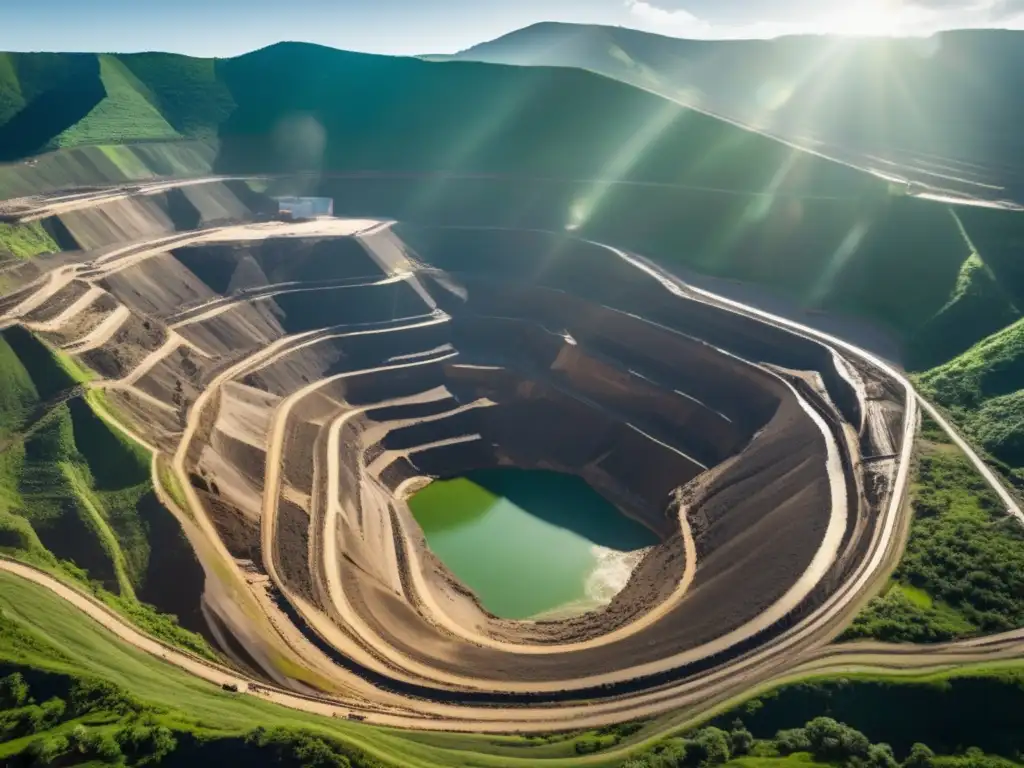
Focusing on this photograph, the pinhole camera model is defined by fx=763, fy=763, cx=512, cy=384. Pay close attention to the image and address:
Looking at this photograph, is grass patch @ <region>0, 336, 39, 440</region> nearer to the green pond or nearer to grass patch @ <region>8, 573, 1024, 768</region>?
grass patch @ <region>8, 573, 1024, 768</region>

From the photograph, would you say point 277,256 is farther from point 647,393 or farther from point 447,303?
point 647,393

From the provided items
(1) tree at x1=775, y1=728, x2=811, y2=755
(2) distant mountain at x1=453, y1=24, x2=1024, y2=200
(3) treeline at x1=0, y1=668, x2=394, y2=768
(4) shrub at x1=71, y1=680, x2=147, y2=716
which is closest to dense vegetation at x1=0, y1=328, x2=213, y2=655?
(4) shrub at x1=71, y1=680, x2=147, y2=716

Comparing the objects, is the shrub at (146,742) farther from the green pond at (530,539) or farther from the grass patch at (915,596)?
the grass patch at (915,596)

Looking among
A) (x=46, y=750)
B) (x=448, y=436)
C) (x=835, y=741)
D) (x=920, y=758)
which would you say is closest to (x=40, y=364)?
(x=448, y=436)

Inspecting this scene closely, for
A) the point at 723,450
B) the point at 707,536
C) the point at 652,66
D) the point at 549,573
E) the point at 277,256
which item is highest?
the point at 652,66

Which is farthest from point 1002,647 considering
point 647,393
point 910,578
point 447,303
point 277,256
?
point 277,256

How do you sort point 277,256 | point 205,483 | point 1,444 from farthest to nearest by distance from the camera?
point 277,256
point 205,483
point 1,444
